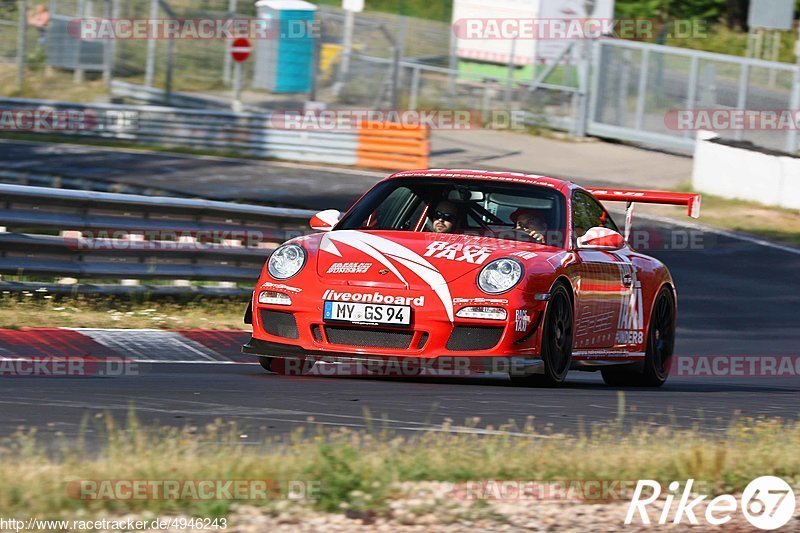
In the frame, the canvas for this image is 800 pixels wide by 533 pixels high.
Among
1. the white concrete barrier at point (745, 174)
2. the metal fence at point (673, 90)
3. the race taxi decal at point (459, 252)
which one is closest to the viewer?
the race taxi decal at point (459, 252)

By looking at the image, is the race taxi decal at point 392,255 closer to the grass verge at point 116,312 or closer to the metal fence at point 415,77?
the grass verge at point 116,312

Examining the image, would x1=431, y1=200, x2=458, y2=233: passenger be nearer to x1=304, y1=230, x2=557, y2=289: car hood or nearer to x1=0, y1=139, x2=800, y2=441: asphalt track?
x1=304, y1=230, x2=557, y2=289: car hood

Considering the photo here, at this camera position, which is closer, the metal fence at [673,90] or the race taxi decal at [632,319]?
the race taxi decal at [632,319]

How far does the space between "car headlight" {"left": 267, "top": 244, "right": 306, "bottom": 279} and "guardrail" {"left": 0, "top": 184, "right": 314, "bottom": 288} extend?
2851 mm

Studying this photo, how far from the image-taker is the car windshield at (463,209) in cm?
860

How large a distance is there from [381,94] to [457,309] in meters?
23.5

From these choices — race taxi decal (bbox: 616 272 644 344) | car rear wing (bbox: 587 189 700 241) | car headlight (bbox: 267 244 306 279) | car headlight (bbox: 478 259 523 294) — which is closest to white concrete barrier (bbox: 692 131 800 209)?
car rear wing (bbox: 587 189 700 241)

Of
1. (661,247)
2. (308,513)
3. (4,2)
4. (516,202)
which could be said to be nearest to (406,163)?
(661,247)

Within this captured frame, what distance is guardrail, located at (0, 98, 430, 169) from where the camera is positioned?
26.0m

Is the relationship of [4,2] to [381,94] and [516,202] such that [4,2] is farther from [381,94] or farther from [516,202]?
[516,202]

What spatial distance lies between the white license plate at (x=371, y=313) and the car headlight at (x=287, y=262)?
1.30ft

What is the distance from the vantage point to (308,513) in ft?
14.3

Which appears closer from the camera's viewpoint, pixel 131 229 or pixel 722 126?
pixel 131 229

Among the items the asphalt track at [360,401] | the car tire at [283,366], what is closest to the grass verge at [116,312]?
the asphalt track at [360,401]
